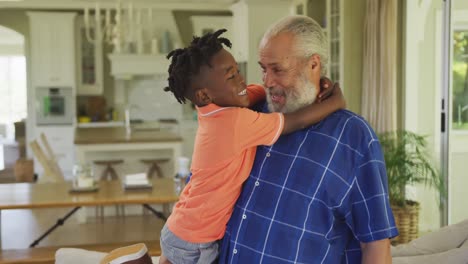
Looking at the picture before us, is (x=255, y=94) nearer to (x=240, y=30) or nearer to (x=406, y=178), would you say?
(x=406, y=178)

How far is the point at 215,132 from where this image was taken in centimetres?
154

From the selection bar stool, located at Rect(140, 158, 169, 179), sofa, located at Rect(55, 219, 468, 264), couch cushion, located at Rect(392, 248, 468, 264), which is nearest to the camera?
couch cushion, located at Rect(392, 248, 468, 264)

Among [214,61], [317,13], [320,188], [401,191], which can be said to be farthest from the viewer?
[317,13]

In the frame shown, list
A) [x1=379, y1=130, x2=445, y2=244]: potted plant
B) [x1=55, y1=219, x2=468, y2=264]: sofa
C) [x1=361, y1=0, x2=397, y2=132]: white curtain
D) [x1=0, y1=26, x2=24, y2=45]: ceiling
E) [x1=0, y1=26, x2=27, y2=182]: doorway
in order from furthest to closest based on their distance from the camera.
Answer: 1. [x1=0, y1=26, x2=27, y2=182]: doorway
2. [x1=0, y1=26, x2=24, y2=45]: ceiling
3. [x1=361, y1=0, x2=397, y2=132]: white curtain
4. [x1=379, y1=130, x2=445, y2=244]: potted plant
5. [x1=55, y1=219, x2=468, y2=264]: sofa

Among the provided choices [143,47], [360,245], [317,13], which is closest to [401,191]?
[317,13]

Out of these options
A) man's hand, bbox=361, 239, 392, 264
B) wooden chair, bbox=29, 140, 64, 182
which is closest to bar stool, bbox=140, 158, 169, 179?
wooden chair, bbox=29, 140, 64, 182

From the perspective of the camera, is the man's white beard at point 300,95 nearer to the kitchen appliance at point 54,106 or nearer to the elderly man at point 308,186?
the elderly man at point 308,186

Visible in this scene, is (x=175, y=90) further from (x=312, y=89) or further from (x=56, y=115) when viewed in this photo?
(x=56, y=115)

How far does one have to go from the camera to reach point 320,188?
1471mm

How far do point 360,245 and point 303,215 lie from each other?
193 mm

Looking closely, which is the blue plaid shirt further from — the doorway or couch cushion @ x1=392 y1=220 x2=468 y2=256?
the doorway

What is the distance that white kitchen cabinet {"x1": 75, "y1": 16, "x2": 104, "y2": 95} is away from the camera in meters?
9.43

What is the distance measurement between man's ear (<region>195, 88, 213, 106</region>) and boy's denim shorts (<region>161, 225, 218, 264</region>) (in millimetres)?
419

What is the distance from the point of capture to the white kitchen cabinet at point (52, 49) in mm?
9141
